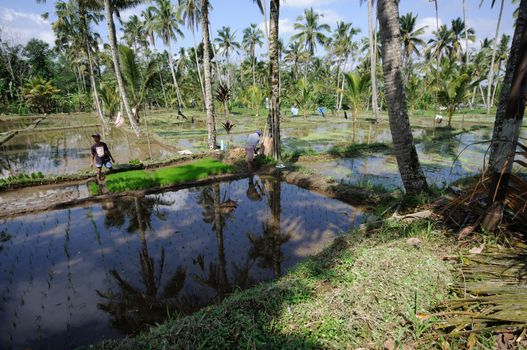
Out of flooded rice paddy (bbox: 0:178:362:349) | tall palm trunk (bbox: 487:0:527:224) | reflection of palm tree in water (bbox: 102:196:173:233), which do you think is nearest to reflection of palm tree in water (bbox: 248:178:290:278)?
flooded rice paddy (bbox: 0:178:362:349)

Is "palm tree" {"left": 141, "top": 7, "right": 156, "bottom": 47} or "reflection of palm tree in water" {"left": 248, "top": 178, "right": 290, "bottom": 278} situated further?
"palm tree" {"left": 141, "top": 7, "right": 156, "bottom": 47}

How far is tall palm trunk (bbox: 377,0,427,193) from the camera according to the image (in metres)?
4.98

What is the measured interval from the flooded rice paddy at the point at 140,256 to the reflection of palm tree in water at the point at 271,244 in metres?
0.02

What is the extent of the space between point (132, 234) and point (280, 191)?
4212mm

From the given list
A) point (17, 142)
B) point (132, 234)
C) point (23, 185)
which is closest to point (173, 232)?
point (132, 234)

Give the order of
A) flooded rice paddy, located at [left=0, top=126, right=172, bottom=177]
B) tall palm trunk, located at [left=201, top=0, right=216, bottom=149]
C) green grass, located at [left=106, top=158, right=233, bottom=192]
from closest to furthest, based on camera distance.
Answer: green grass, located at [left=106, top=158, right=233, bottom=192] < flooded rice paddy, located at [left=0, top=126, right=172, bottom=177] < tall palm trunk, located at [left=201, top=0, right=216, bottom=149]

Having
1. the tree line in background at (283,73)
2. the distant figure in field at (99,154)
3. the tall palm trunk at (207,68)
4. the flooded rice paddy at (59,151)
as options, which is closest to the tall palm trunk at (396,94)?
the tree line in background at (283,73)

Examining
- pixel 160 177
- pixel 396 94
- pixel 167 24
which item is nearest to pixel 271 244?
pixel 396 94

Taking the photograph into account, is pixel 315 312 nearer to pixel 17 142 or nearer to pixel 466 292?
pixel 466 292

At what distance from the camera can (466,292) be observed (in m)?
2.70

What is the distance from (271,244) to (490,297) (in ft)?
Result: 10.9

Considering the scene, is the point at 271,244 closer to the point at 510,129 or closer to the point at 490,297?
the point at 490,297

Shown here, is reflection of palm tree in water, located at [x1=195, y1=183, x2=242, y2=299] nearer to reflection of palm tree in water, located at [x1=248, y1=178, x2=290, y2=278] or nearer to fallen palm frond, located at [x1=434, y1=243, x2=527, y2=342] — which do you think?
reflection of palm tree in water, located at [x1=248, y1=178, x2=290, y2=278]

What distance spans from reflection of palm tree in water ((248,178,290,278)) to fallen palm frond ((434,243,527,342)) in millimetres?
2325
